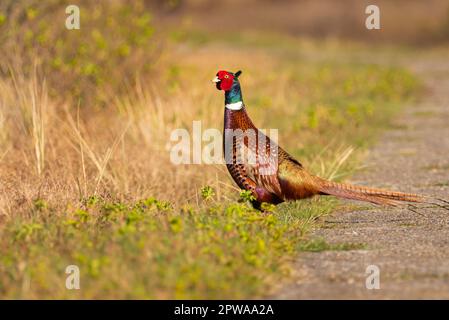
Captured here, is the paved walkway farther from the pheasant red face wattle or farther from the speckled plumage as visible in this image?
the pheasant red face wattle

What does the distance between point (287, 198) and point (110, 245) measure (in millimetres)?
1698

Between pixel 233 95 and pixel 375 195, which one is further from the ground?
pixel 233 95

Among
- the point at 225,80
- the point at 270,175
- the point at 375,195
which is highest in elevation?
the point at 225,80

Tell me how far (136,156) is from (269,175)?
223 centimetres

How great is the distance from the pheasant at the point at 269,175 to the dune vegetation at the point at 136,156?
19 cm

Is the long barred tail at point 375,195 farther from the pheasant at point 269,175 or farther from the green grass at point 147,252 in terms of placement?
the green grass at point 147,252

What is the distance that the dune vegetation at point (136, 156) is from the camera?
451cm

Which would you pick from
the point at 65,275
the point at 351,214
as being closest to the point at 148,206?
the point at 65,275

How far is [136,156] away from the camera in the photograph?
780cm

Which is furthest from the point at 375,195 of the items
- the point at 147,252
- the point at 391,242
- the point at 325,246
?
the point at 147,252

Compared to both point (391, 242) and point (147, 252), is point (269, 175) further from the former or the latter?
point (147, 252)

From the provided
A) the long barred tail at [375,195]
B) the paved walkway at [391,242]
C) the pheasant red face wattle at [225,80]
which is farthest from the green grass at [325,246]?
the pheasant red face wattle at [225,80]

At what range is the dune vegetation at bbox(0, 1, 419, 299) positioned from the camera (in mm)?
4512
